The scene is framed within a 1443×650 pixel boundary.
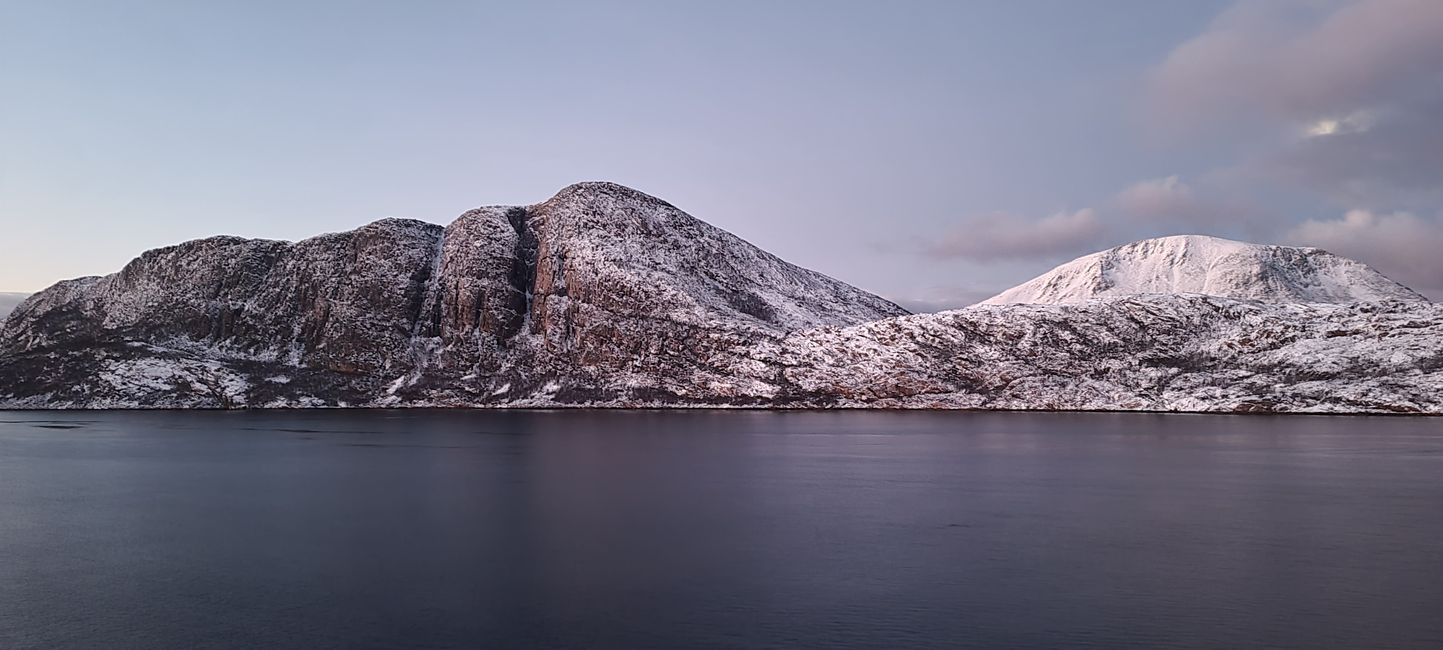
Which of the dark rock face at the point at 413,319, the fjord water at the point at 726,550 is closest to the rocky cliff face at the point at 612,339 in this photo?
the dark rock face at the point at 413,319

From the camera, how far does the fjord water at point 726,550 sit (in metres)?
20.0

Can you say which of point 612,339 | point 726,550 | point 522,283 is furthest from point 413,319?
point 726,550

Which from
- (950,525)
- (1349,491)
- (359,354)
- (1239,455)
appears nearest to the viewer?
(950,525)

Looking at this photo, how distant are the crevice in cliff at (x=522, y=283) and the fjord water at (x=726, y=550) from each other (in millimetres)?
114004

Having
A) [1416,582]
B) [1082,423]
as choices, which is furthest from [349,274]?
[1416,582]

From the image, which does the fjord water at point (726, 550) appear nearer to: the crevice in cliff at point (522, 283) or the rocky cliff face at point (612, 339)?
the rocky cliff face at point (612, 339)

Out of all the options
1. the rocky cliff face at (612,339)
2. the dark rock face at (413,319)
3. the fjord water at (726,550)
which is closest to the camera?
the fjord water at (726,550)

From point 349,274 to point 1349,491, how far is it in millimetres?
181403

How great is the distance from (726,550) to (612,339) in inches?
5342

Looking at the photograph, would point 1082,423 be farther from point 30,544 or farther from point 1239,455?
point 30,544

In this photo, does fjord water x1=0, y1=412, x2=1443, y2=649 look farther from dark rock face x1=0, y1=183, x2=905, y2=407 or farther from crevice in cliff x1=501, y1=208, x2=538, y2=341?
crevice in cliff x1=501, y1=208, x2=538, y2=341

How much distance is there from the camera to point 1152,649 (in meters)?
18.3

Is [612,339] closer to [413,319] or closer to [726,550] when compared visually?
[413,319]

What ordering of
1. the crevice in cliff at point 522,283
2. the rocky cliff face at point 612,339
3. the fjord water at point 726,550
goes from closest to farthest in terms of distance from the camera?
the fjord water at point 726,550 → the rocky cliff face at point 612,339 → the crevice in cliff at point 522,283
